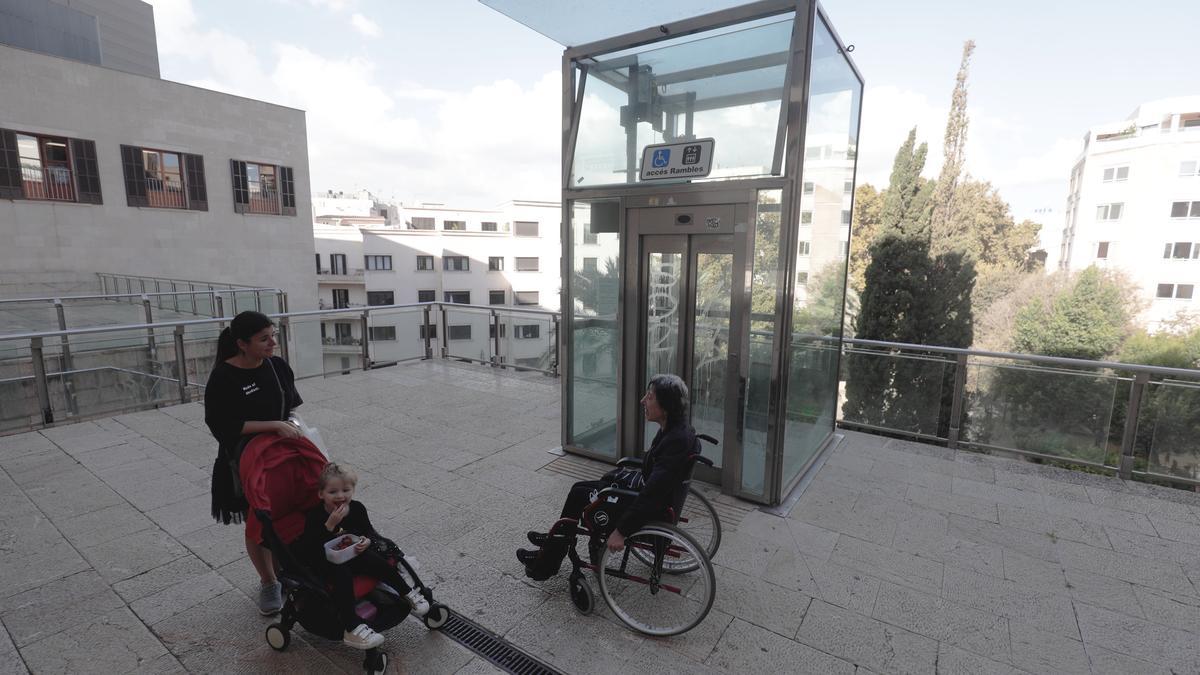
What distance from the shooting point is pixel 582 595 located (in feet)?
9.53

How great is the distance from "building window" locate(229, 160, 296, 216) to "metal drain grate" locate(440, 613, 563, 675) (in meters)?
24.0

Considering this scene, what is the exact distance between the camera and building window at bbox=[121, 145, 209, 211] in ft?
61.8

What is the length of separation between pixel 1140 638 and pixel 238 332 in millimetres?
4760

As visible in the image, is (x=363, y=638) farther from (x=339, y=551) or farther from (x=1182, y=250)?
(x=1182, y=250)

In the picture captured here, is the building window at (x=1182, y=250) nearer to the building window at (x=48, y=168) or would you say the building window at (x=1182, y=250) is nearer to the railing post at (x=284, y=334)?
the railing post at (x=284, y=334)

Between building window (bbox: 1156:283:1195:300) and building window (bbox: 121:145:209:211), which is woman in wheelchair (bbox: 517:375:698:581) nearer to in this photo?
building window (bbox: 121:145:209:211)

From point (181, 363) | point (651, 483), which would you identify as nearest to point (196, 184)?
point (181, 363)

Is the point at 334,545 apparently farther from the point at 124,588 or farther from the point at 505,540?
the point at 124,588

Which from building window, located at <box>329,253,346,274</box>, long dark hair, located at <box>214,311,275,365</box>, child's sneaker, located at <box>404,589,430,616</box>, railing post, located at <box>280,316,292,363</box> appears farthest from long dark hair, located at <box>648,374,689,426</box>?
building window, located at <box>329,253,346,274</box>

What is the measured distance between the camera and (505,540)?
3654mm

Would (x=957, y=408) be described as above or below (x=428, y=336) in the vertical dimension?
below

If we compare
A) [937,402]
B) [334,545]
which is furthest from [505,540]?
[937,402]

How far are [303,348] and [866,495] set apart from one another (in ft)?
25.2

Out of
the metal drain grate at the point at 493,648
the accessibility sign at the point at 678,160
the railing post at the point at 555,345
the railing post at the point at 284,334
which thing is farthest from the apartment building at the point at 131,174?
the metal drain grate at the point at 493,648
